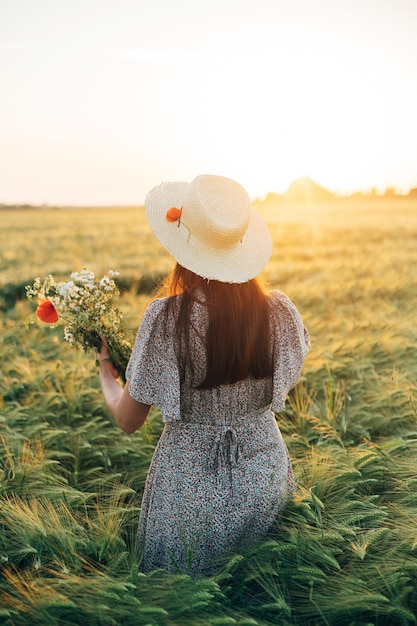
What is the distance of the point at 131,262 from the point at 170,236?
850cm

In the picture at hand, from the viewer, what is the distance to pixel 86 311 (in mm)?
2758

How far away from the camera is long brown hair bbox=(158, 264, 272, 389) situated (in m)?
2.16

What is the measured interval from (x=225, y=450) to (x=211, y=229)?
88 cm

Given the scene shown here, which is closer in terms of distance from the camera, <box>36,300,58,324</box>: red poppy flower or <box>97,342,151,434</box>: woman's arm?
<box>97,342,151,434</box>: woman's arm

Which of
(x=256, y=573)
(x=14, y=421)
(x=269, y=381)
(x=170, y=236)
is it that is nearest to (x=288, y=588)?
(x=256, y=573)

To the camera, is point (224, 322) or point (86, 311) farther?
point (86, 311)

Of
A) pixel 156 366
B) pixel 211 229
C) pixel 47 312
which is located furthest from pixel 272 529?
pixel 47 312

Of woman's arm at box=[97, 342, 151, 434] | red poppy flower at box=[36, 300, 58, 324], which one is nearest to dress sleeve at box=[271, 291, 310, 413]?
woman's arm at box=[97, 342, 151, 434]

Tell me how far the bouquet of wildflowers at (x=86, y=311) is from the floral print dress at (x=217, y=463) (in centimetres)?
50

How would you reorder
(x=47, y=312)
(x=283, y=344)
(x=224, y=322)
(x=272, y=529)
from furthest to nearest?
(x=47, y=312)
(x=272, y=529)
(x=283, y=344)
(x=224, y=322)

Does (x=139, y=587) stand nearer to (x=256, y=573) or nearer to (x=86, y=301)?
(x=256, y=573)

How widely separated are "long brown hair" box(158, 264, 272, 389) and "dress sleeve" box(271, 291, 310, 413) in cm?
7

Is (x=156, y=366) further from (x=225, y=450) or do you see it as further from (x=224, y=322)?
(x=225, y=450)

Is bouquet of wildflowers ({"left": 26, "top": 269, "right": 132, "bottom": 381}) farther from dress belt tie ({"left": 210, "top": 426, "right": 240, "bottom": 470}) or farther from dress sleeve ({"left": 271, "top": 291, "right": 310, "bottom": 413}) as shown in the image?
dress sleeve ({"left": 271, "top": 291, "right": 310, "bottom": 413})
